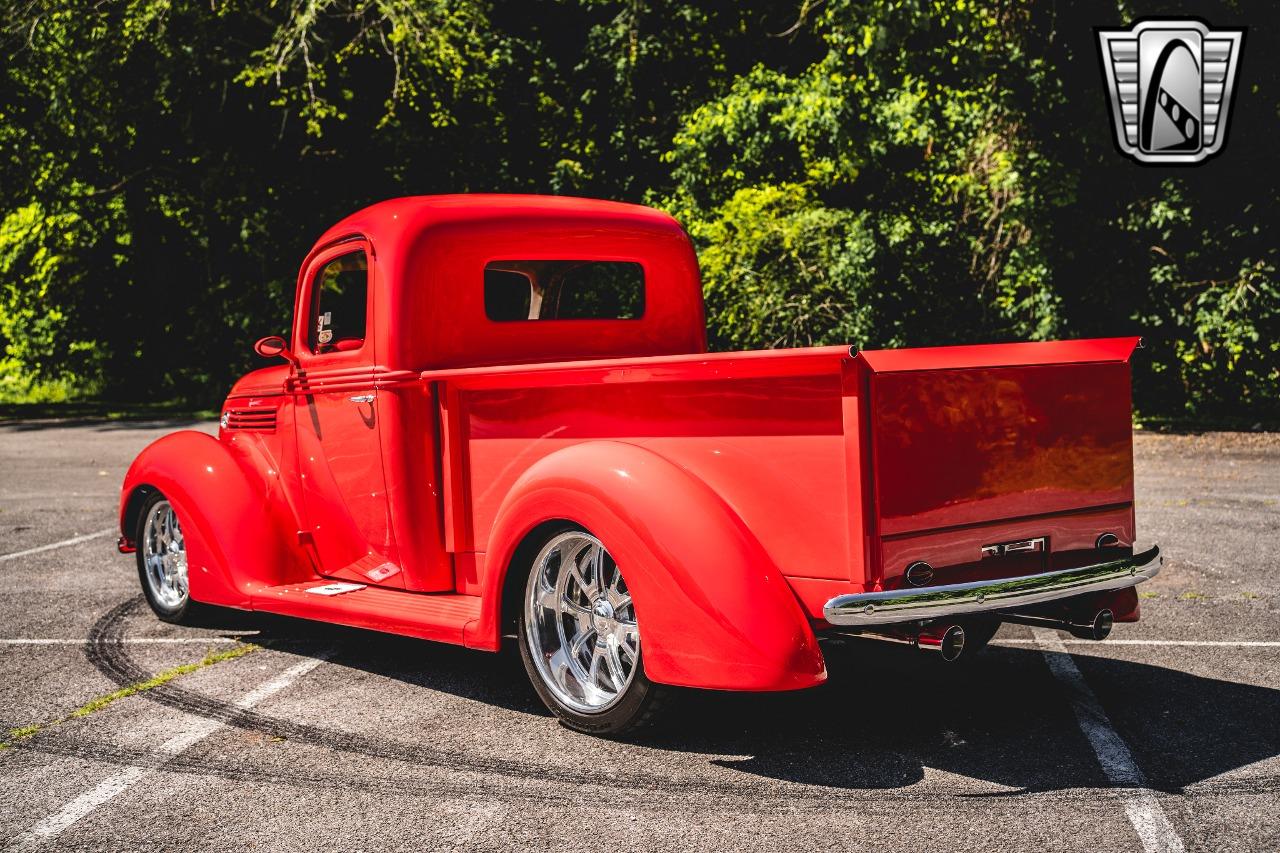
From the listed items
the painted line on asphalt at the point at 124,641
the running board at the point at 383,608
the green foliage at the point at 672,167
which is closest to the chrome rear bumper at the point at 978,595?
the running board at the point at 383,608

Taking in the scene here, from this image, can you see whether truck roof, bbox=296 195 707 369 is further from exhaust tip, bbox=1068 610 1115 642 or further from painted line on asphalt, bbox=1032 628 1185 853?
exhaust tip, bbox=1068 610 1115 642

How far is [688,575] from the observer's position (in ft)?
13.4

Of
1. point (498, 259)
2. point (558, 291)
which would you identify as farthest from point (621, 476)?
point (558, 291)

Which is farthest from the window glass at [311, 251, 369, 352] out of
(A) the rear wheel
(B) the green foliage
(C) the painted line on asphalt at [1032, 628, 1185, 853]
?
(B) the green foliage

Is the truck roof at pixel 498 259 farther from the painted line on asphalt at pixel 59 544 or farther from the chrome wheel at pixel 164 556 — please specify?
the painted line on asphalt at pixel 59 544

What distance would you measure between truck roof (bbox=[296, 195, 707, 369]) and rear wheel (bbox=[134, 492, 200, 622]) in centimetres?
148

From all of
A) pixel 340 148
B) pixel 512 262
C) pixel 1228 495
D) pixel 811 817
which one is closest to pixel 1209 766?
pixel 811 817

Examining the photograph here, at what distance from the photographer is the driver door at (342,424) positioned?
5.62 metres

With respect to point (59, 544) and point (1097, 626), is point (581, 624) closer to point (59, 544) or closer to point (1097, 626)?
A: point (1097, 626)

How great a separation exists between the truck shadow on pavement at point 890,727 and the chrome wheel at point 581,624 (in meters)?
0.18

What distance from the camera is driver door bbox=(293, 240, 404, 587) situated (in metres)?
5.62

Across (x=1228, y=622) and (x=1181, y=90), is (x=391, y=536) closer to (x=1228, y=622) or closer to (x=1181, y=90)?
(x=1228, y=622)

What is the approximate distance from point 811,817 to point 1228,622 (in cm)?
341

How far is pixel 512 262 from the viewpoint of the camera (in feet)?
20.0
